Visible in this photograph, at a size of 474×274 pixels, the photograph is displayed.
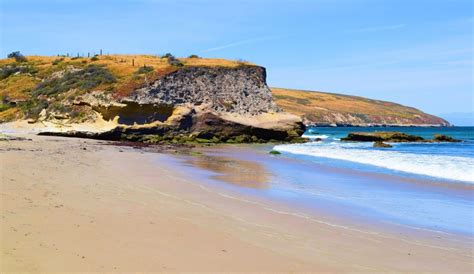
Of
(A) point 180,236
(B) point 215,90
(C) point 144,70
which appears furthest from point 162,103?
(A) point 180,236

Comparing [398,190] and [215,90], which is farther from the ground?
[215,90]

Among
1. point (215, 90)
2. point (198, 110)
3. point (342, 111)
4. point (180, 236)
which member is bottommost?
point (180, 236)

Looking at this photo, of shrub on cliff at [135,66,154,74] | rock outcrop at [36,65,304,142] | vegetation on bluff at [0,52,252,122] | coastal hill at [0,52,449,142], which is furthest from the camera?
shrub on cliff at [135,66,154,74]

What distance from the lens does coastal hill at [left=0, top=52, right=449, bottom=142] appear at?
36656 millimetres

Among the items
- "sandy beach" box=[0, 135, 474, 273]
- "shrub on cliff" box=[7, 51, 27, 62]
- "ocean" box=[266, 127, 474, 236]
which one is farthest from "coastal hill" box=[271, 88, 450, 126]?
"sandy beach" box=[0, 135, 474, 273]

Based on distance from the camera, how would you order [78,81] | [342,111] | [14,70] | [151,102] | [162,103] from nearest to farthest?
1. [151,102]
2. [162,103]
3. [78,81]
4. [14,70]
5. [342,111]

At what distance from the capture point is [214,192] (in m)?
11.9

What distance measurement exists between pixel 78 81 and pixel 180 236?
4235 cm

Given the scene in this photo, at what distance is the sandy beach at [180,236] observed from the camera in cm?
559

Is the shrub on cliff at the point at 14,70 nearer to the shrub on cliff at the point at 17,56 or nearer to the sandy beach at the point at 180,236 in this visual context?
the shrub on cliff at the point at 17,56

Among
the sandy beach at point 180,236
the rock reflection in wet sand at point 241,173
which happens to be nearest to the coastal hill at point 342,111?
the rock reflection in wet sand at point 241,173

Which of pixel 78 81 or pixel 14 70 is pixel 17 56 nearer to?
pixel 14 70

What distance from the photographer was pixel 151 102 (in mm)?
38344

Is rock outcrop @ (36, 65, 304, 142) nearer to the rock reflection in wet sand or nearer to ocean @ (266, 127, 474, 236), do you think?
the rock reflection in wet sand
